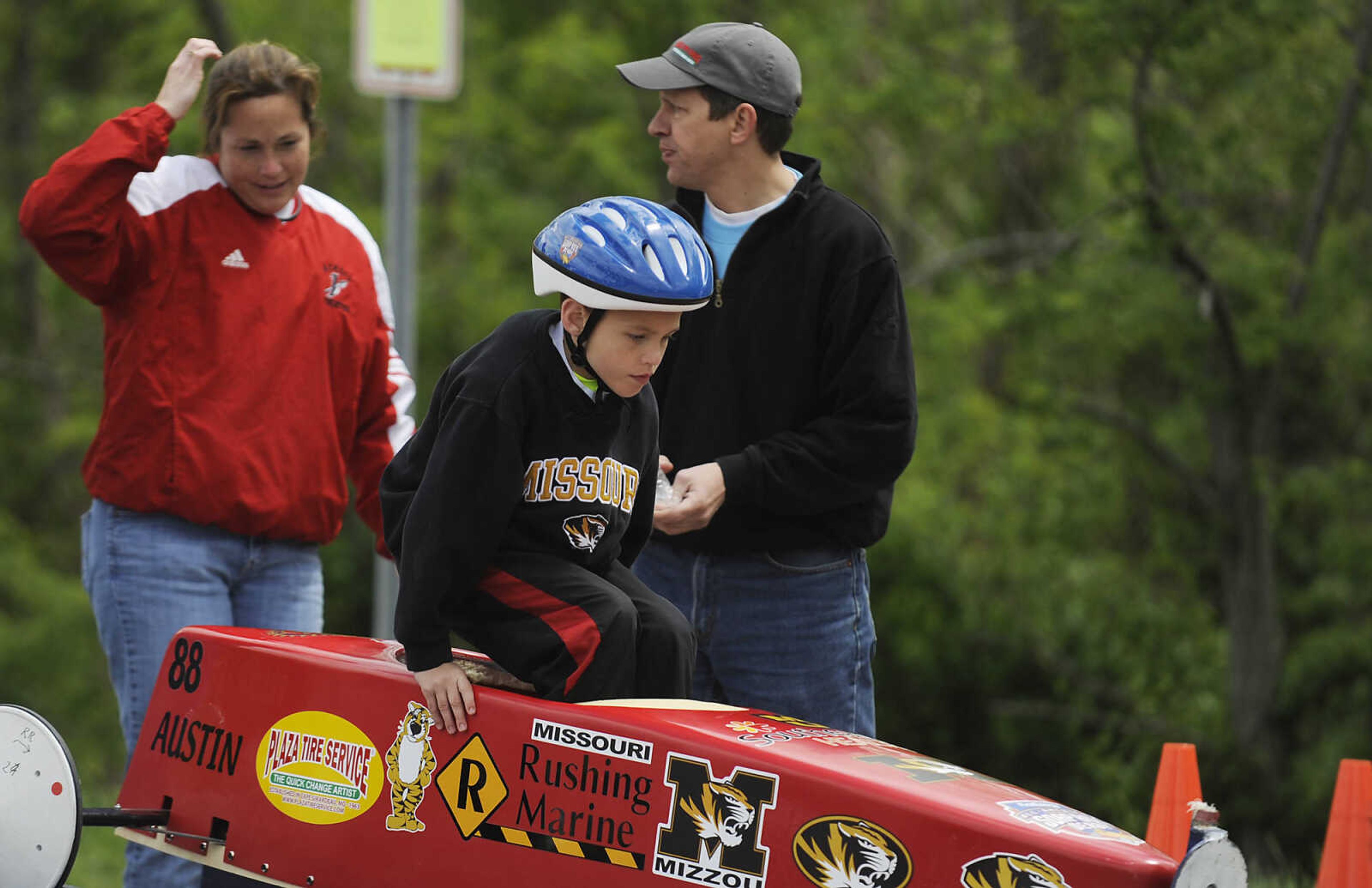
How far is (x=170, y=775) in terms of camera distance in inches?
147

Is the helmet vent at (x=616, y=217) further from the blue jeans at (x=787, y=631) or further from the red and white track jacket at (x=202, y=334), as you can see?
the red and white track jacket at (x=202, y=334)

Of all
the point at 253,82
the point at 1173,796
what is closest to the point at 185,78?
the point at 253,82

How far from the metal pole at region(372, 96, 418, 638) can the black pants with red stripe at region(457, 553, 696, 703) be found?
2221 mm

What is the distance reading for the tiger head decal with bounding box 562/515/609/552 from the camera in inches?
132

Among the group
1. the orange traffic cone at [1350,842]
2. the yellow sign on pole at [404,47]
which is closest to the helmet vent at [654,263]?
the orange traffic cone at [1350,842]

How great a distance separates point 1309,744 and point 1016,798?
8.48 metres

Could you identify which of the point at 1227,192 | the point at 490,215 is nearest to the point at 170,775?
the point at 1227,192

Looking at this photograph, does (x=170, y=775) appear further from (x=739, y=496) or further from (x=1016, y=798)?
(x=1016, y=798)

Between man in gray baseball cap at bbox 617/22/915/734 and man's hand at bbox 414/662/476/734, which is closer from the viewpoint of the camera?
man's hand at bbox 414/662/476/734

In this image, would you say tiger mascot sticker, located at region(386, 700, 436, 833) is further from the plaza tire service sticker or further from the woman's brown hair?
the woman's brown hair

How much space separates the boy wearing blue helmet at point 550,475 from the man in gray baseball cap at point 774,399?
413mm

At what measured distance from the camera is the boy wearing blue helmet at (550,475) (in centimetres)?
319

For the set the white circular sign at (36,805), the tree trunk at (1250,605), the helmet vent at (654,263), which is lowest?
the tree trunk at (1250,605)

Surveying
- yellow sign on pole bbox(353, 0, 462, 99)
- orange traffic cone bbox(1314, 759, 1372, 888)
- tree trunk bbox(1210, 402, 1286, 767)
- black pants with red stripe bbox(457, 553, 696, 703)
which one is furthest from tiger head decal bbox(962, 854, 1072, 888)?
tree trunk bbox(1210, 402, 1286, 767)
